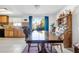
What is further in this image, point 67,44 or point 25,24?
point 67,44

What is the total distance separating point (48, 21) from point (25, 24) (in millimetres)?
769

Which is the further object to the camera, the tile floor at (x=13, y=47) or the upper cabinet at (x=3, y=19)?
the tile floor at (x=13, y=47)

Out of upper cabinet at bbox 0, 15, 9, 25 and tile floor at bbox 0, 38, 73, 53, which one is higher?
upper cabinet at bbox 0, 15, 9, 25

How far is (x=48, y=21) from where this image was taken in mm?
3713

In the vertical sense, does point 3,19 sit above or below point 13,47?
above

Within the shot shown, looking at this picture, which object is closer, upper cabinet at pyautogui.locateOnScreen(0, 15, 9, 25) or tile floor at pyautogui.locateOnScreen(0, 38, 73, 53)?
upper cabinet at pyautogui.locateOnScreen(0, 15, 9, 25)

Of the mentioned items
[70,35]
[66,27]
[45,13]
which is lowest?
[70,35]

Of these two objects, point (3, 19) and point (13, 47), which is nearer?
point (3, 19)

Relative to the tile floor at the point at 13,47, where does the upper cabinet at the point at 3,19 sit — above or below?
above

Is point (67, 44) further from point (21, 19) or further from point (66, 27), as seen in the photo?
point (21, 19)
